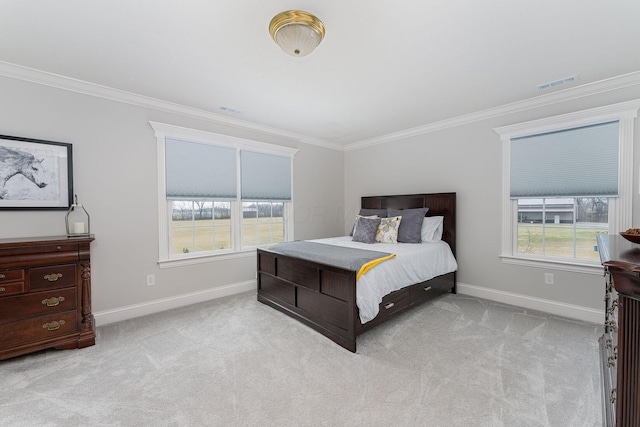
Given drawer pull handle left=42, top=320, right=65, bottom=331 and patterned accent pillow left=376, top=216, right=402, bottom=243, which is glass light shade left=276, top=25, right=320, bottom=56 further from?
drawer pull handle left=42, top=320, right=65, bottom=331

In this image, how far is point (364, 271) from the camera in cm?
243

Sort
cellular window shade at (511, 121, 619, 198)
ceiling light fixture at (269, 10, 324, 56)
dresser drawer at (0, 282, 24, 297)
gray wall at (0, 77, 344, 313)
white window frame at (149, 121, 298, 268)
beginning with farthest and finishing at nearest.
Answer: white window frame at (149, 121, 298, 268) < cellular window shade at (511, 121, 619, 198) < gray wall at (0, 77, 344, 313) < dresser drawer at (0, 282, 24, 297) < ceiling light fixture at (269, 10, 324, 56)

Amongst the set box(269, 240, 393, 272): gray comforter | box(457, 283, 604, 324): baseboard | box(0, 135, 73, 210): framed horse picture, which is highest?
box(0, 135, 73, 210): framed horse picture

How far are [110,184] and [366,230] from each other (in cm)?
306

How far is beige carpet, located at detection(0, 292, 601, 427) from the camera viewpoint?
1.61 metres

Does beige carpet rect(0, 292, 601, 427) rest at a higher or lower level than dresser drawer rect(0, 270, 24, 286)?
lower

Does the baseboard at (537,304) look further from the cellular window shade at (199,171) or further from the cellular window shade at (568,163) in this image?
the cellular window shade at (199,171)

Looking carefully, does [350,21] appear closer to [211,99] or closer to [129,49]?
[129,49]

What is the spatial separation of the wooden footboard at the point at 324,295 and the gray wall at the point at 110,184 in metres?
0.93

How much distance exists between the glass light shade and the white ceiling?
12 cm

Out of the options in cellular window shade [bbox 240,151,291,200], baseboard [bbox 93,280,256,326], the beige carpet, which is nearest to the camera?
the beige carpet

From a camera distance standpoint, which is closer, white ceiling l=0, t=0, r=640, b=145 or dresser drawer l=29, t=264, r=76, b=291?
white ceiling l=0, t=0, r=640, b=145

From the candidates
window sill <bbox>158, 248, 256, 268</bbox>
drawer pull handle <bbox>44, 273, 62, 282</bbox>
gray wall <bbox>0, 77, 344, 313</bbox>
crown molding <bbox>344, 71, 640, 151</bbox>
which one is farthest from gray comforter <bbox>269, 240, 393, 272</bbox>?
crown molding <bbox>344, 71, 640, 151</bbox>

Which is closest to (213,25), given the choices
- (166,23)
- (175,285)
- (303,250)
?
(166,23)
